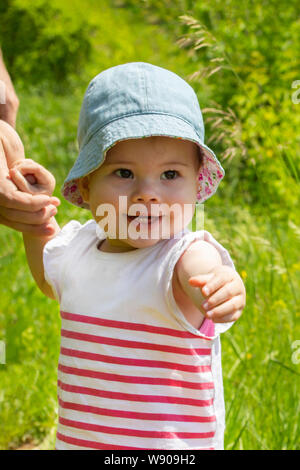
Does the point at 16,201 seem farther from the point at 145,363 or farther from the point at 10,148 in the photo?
the point at 145,363

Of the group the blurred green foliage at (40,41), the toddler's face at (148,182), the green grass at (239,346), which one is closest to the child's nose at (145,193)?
the toddler's face at (148,182)

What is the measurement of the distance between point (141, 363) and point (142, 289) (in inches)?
7.2

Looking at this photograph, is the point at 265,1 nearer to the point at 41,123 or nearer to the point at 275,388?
the point at 41,123

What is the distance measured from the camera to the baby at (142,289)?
1.56 m

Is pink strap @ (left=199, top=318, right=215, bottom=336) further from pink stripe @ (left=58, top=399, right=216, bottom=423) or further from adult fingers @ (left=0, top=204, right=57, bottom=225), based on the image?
adult fingers @ (left=0, top=204, right=57, bottom=225)

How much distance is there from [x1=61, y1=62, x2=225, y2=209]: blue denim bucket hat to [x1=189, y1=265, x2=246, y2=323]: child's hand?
37 cm

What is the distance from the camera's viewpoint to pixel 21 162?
1700 millimetres

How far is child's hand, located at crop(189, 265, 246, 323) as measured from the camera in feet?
4.35

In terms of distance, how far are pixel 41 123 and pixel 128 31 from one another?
3.74 metres

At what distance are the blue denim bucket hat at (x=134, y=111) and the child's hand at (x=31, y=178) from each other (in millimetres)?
65

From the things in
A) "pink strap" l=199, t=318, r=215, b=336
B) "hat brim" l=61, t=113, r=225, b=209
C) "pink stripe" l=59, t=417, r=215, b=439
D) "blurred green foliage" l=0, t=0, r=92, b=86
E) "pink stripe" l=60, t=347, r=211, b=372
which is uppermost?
"blurred green foliage" l=0, t=0, r=92, b=86

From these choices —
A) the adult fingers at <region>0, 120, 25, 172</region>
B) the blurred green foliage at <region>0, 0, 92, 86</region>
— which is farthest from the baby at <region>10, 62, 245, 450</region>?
the blurred green foliage at <region>0, 0, 92, 86</region>

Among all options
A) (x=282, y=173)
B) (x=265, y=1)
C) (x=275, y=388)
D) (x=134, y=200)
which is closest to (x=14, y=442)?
(x=275, y=388)

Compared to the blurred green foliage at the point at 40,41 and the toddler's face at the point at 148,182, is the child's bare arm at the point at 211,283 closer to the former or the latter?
the toddler's face at the point at 148,182
